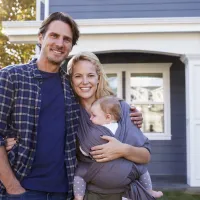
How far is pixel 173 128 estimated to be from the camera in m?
8.70

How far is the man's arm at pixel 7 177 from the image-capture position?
223 cm

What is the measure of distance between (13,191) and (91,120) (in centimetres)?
67

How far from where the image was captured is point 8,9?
65.9 feet

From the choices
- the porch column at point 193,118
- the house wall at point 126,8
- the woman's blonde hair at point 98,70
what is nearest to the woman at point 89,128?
→ the woman's blonde hair at point 98,70

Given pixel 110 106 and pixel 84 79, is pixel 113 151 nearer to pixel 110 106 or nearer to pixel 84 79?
pixel 110 106

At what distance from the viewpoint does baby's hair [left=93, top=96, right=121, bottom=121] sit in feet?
8.32

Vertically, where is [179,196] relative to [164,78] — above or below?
below

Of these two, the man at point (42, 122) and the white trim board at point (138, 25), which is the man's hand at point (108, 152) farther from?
the white trim board at point (138, 25)

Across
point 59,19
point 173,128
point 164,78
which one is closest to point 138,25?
point 164,78

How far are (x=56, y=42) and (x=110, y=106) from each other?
21.1 inches

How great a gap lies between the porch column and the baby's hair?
495 cm

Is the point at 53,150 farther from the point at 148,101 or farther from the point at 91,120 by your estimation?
the point at 148,101

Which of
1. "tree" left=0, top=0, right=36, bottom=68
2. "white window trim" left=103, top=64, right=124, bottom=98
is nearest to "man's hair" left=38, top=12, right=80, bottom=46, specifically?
"white window trim" left=103, top=64, right=124, bottom=98

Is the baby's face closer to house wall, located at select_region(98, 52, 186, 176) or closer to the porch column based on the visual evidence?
the porch column
